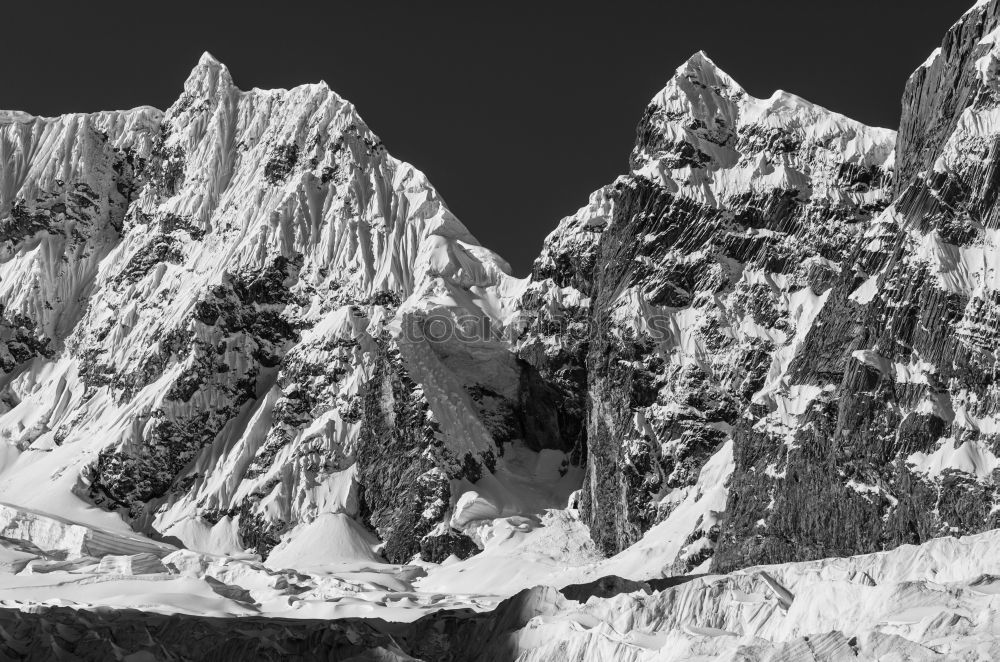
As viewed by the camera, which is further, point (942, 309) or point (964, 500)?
point (942, 309)

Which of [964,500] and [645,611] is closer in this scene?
[645,611]

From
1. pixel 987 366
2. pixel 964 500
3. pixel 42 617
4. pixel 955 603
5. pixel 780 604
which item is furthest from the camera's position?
pixel 987 366

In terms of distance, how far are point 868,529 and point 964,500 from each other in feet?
38.9

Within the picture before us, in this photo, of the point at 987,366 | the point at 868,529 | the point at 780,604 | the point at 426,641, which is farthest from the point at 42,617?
the point at 987,366

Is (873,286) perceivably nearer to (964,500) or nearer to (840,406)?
(840,406)

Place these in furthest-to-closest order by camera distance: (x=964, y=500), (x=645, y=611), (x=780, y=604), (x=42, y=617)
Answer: (x=964, y=500)
(x=42, y=617)
(x=645, y=611)
(x=780, y=604)

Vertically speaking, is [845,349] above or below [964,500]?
above

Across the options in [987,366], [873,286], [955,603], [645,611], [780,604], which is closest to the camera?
[955,603]

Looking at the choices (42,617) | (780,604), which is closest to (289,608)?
(42,617)

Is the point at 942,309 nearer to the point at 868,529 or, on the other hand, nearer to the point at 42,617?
the point at 868,529

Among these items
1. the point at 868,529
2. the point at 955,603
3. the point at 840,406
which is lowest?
the point at 955,603

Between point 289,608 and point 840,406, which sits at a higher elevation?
point 840,406

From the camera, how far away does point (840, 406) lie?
186m

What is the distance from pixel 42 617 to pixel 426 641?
2844 cm
